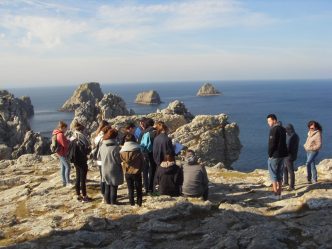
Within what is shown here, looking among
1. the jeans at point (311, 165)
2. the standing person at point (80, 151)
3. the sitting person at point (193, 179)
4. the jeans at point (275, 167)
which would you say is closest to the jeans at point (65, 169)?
the standing person at point (80, 151)

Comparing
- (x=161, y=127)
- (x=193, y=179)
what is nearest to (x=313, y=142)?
(x=193, y=179)

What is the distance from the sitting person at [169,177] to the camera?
1569 centimetres

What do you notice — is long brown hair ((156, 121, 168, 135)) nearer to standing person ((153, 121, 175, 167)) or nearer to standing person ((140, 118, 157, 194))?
standing person ((153, 121, 175, 167))

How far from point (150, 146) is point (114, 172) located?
233cm

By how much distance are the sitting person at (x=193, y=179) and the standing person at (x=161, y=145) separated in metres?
0.96

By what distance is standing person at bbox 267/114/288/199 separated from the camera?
16.2 m

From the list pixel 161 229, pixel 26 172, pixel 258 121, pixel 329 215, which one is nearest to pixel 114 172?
pixel 161 229

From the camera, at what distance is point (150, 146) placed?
17.3 metres

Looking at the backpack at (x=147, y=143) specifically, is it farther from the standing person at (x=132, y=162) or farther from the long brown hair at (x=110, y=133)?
the long brown hair at (x=110, y=133)

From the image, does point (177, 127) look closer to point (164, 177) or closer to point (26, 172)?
point (26, 172)

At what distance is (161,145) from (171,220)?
12.5 feet

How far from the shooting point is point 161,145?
16562mm

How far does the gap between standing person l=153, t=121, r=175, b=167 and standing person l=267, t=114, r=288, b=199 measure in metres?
4.07

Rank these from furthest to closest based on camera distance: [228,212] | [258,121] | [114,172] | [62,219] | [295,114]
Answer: [295,114]
[258,121]
[114,172]
[62,219]
[228,212]
